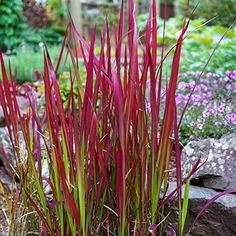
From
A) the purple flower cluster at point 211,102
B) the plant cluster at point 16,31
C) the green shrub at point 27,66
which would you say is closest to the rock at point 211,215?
the purple flower cluster at point 211,102

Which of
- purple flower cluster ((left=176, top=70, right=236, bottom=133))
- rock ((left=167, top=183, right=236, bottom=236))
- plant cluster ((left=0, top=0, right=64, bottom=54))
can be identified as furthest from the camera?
plant cluster ((left=0, top=0, right=64, bottom=54))

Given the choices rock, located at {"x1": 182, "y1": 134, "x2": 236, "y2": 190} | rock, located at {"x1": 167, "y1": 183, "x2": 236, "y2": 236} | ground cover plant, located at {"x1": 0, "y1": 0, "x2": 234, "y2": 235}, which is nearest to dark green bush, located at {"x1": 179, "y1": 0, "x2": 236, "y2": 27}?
rock, located at {"x1": 182, "y1": 134, "x2": 236, "y2": 190}

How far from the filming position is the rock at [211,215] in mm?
1843

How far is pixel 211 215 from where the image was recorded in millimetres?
1869

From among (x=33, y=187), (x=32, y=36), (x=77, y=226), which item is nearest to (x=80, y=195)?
(x=77, y=226)

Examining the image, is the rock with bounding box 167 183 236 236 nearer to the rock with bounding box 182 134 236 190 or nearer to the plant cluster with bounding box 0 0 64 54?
the rock with bounding box 182 134 236 190

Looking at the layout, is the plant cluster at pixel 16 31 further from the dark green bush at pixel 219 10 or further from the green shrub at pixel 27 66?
the dark green bush at pixel 219 10

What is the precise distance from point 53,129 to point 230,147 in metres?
0.89

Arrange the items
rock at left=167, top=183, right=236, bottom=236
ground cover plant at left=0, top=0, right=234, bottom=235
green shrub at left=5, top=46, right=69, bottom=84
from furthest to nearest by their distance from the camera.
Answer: green shrub at left=5, top=46, right=69, bottom=84, rock at left=167, top=183, right=236, bottom=236, ground cover plant at left=0, top=0, right=234, bottom=235

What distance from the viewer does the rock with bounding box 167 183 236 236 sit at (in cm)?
184

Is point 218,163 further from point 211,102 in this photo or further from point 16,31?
point 16,31

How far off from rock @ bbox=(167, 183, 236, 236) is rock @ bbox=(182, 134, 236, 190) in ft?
0.34

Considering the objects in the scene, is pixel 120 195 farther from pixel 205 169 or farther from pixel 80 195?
pixel 205 169

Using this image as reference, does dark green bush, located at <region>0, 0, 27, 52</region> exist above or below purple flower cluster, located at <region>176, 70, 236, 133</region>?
below
